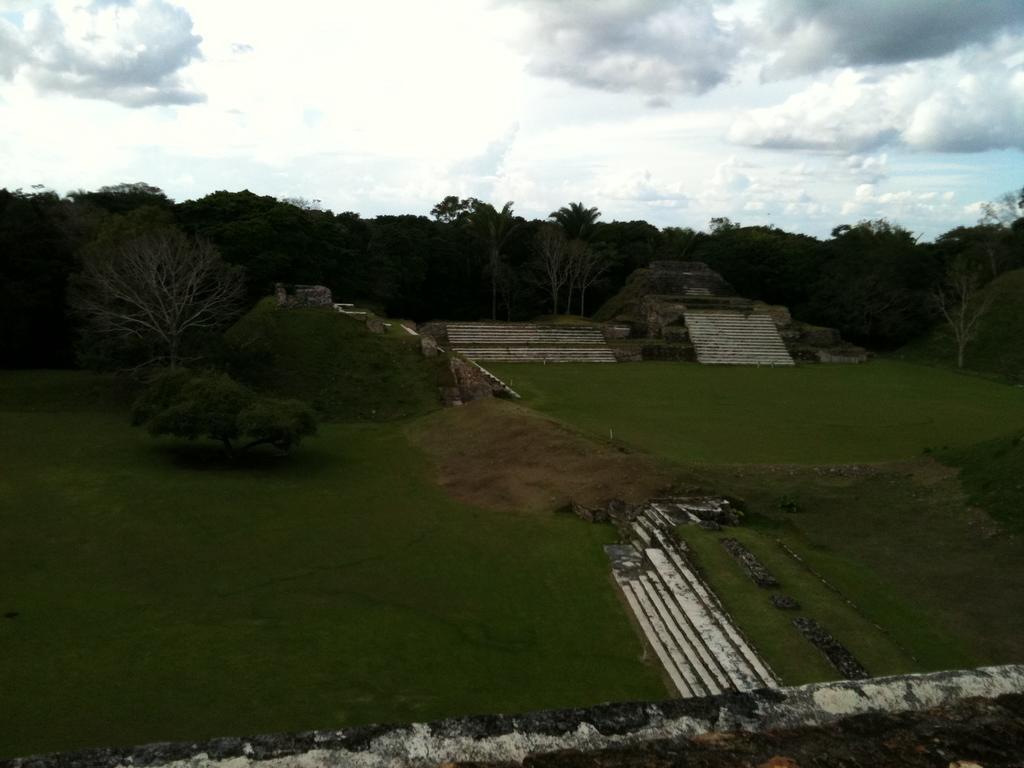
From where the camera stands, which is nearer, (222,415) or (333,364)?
(222,415)

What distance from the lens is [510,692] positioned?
7.43 metres

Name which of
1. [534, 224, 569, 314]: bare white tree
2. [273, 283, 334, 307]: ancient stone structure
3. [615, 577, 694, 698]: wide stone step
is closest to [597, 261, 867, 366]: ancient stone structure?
[534, 224, 569, 314]: bare white tree

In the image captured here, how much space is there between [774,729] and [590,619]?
22.0ft

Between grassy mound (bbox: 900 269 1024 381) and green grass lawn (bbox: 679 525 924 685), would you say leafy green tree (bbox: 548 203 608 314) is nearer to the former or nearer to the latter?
grassy mound (bbox: 900 269 1024 381)

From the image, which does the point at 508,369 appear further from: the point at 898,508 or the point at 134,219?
the point at 898,508

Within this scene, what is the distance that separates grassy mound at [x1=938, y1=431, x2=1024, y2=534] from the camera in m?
11.2

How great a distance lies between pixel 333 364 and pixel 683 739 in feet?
66.9

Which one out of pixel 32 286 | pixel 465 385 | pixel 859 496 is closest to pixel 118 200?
pixel 32 286

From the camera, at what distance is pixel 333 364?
22094 millimetres

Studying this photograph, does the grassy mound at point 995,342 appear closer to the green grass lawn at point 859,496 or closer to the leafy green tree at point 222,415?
the green grass lawn at point 859,496

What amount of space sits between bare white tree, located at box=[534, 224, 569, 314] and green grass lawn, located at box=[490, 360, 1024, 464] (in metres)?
9.65

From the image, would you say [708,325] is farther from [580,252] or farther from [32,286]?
[32,286]

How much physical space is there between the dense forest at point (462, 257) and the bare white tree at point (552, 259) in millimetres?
118

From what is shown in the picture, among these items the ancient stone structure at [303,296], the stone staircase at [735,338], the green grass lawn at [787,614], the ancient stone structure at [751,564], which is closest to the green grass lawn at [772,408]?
the stone staircase at [735,338]
